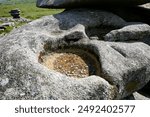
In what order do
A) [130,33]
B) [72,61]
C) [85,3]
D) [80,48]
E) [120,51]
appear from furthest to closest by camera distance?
[85,3], [130,33], [80,48], [120,51], [72,61]

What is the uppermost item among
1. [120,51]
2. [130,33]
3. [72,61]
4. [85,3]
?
[85,3]

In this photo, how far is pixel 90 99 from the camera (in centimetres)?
1641

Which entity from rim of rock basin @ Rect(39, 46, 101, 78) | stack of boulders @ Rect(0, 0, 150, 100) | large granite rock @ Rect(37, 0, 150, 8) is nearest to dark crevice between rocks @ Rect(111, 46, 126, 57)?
stack of boulders @ Rect(0, 0, 150, 100)

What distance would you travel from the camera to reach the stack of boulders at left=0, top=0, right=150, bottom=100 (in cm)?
1617

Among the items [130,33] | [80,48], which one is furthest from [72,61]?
[130,33]

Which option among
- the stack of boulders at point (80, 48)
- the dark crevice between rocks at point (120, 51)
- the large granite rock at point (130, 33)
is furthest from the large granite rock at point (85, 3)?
the dark crevice between rocks at point (120, 51)

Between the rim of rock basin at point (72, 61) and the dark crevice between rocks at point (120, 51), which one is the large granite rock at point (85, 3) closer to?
Result: the rim of rock basin at point (72, 61)

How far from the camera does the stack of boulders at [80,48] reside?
1617 cm

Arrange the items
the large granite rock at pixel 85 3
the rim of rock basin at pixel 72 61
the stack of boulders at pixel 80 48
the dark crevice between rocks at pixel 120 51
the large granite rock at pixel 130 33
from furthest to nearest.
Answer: the large granite rock at pixel 85 3
the large granite rock at pixel 130 33
the dark crevice between rocks at pixel 120 51
the rim of rock basin at pixel 72 61
the stack of boulders at pixel 80 48

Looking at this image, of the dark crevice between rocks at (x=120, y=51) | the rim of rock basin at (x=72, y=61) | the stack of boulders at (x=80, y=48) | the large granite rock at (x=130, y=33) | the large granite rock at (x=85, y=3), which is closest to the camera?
the stack of boulders at (x=80, y=48)

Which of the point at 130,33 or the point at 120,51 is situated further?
the point at 130,33

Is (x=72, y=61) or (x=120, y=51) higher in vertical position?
(x=120, y=51)

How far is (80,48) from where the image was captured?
2125 centimetres

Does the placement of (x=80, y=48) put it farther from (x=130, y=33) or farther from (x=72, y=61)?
(x=130, y=33)
